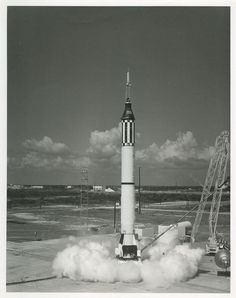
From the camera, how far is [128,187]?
22.4 m

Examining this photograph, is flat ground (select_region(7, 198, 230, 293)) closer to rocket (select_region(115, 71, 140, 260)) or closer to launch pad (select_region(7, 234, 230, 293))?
launch pad (select_region(7, 234, 230, 293))

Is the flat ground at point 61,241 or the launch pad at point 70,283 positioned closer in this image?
the launch pad at point 70,283

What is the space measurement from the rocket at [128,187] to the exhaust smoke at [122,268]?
77 centimetres

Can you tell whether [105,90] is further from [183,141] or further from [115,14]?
[183,141]

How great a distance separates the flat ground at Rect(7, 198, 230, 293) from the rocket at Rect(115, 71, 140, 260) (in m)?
2.31

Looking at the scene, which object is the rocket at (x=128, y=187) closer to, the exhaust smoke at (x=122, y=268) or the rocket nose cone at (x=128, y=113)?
the rocket nose cone at (x=128, y=113)

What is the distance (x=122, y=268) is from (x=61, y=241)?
37.3 ft

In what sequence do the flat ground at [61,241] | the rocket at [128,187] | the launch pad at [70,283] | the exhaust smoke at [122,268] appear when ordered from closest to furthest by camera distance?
the launch pad at [70,283]
the flat ground at [61,241]
the exhaust smoke at [122,268]
the rocket at [128,187]

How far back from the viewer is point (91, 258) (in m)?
21.9

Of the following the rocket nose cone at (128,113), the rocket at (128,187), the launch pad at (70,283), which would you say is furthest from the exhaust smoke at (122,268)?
the rocket nose cone at (128,113)

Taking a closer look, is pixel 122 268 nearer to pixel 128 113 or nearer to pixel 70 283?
pixel 70 283

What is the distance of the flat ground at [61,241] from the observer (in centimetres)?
2039

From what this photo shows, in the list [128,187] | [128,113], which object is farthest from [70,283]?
[128,113]
